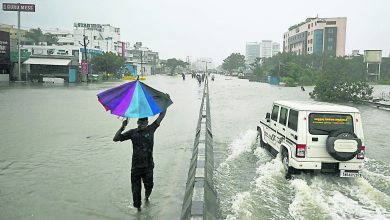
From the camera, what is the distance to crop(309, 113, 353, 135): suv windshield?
25.4ft

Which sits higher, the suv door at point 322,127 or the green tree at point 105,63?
the green tree at point 105,63

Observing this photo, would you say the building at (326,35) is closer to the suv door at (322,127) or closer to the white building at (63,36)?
the white building at (63,36)

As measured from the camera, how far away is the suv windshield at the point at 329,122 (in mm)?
7742

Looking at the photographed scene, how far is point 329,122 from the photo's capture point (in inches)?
307

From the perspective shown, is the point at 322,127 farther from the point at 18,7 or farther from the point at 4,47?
the point at 18,7

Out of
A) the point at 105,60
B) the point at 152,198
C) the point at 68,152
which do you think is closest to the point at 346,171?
the point at 152,198

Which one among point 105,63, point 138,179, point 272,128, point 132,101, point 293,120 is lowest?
point 138,179

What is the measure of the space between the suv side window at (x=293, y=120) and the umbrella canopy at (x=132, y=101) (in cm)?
356

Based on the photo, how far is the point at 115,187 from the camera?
24.4ft

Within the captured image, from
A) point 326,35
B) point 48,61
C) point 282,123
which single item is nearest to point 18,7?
point 48,61

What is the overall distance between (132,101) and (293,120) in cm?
425

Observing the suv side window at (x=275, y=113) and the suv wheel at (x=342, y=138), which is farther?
the suv side window at (x=275, y=113)

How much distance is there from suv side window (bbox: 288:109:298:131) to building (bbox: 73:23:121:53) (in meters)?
93.1

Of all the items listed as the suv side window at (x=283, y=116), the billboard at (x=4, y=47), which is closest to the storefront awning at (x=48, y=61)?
the billboard at (x=4, y=47)
